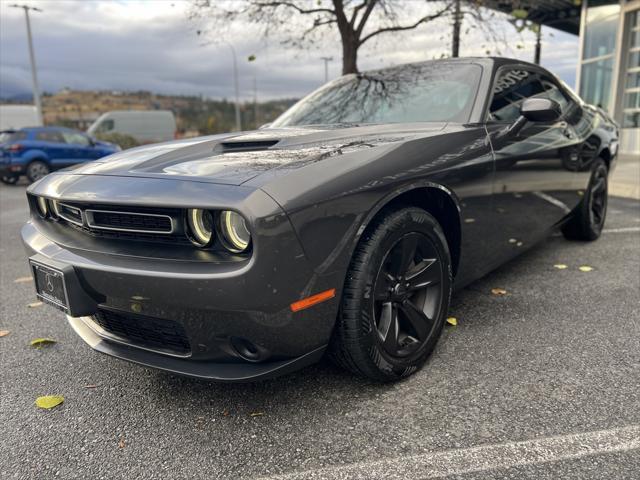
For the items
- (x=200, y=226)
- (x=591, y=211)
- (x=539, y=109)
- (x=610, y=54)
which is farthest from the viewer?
(x=610, y=54)

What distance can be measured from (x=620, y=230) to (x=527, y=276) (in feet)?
6.86

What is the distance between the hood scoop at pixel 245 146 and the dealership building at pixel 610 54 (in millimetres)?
11475

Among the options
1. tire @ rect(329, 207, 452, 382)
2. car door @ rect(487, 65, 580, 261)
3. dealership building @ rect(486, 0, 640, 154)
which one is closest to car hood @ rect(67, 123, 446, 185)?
tire @ rect(329, 207, 452, 382)

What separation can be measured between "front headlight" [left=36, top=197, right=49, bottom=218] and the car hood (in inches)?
8.9

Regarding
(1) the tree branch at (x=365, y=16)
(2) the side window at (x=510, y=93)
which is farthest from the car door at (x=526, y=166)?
(1) the tree branch at (x=365, y=16)

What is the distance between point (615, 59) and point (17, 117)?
968 inches

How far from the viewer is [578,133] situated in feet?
12.3

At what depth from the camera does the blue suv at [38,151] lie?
12.5 meters

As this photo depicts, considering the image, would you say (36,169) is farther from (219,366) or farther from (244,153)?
(219,366)

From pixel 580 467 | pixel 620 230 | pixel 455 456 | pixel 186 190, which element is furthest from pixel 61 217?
pixel 620 230

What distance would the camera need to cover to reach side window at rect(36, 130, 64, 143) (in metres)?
13.1

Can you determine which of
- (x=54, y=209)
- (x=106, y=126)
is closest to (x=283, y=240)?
(x=54, y=209)

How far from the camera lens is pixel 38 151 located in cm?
1287

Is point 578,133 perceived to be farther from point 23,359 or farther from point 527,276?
point 23,359
